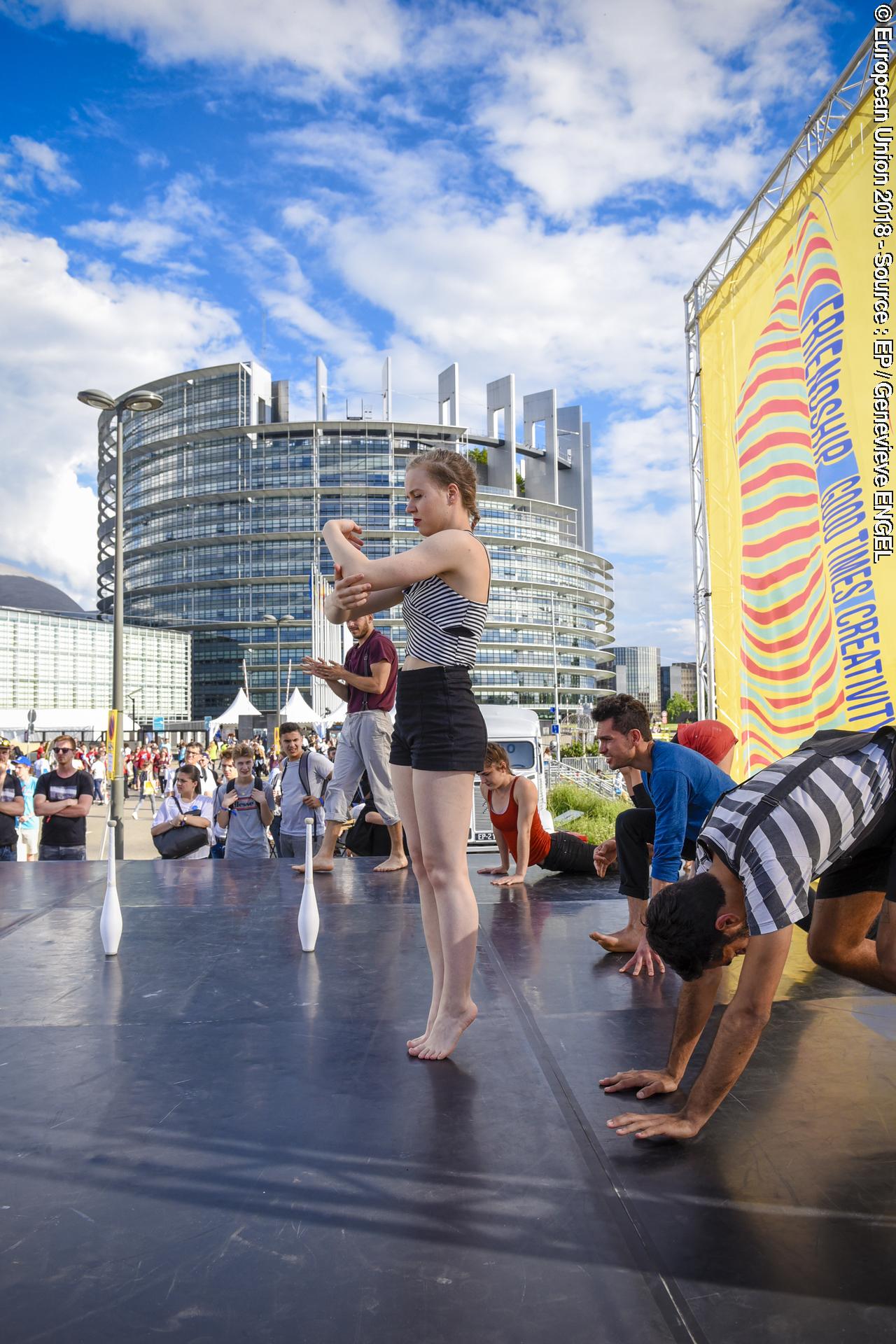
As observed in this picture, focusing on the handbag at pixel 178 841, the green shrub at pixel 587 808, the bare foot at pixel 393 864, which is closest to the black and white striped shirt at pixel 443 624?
the bare foot at pixel 393 864

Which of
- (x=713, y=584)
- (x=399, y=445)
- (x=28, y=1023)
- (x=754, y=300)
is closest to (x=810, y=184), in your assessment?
(x=754, y=300)

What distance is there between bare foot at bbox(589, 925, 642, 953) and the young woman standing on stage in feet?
3.81

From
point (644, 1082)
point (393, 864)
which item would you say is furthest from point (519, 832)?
point (644, 1082)

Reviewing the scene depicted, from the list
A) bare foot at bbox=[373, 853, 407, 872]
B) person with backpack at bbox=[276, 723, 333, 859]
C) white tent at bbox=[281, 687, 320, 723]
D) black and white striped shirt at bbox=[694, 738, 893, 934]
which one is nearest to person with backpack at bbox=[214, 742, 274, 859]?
person with backpack at bbox=[276, 723, 333, 859]

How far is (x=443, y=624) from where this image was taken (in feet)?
8.64

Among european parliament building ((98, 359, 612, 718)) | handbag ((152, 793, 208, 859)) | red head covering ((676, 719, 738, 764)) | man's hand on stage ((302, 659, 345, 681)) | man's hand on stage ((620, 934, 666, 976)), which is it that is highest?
european parliament building ((98, 359, 612, 718))

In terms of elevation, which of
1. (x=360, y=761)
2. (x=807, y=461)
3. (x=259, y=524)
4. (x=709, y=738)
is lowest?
(x=360, y=761)

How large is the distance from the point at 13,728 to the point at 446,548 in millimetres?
48047

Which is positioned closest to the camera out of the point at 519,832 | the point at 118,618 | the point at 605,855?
the point at 605,855

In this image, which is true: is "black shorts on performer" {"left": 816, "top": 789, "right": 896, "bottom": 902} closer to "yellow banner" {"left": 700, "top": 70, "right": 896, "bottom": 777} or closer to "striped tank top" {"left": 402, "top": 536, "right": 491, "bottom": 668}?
"striped tank top" {"left": 402, "top": 536, "right": 491, "bottom": 668}

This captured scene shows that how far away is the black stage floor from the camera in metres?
1.31

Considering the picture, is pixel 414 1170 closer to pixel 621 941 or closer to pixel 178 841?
pixel 621 941

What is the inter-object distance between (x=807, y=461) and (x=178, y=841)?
6960 mm

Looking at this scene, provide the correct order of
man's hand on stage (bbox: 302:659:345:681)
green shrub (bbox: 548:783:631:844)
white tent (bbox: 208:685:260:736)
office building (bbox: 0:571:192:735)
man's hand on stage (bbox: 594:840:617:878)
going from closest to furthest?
man's hand on stage (bbox: 302:659:345:681)
man's hand on stage (bbox: 594:840:617:878)
green shrub (bbox: 548:783:631:844)
white tent (bbox: 208:685:260:736)
office building (bbox: 0:571:192:735)
